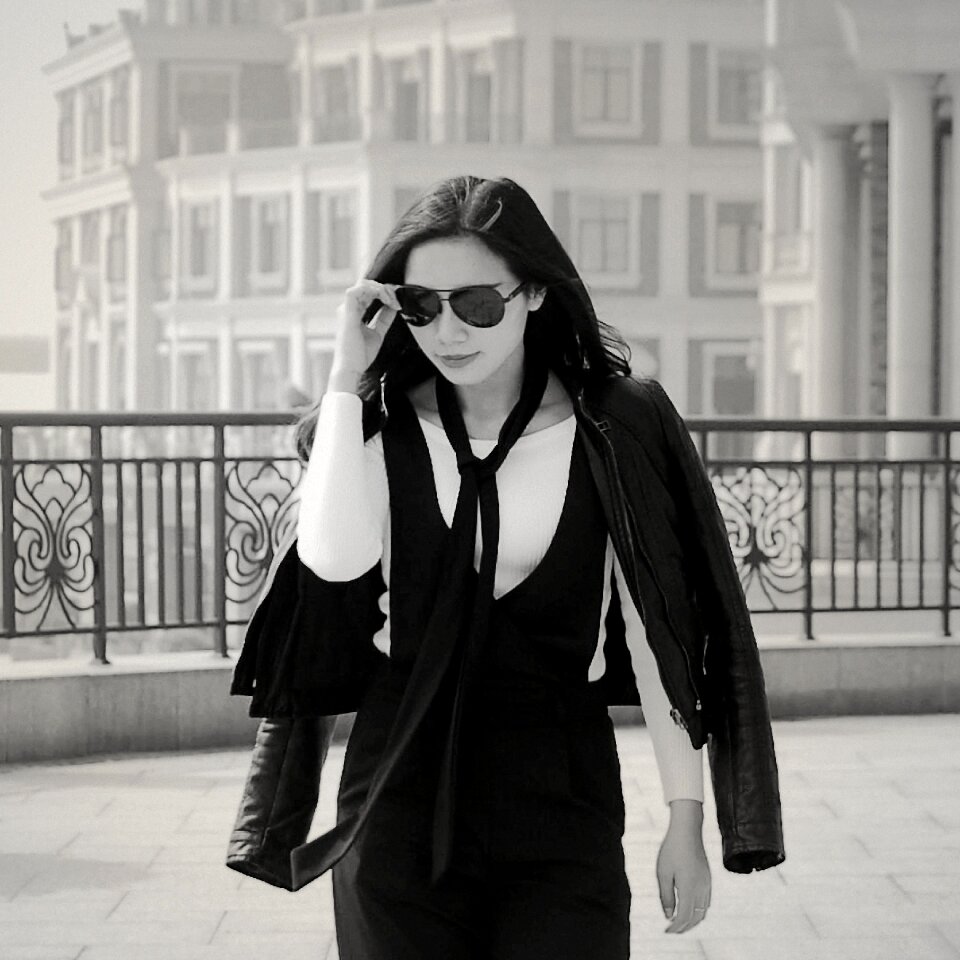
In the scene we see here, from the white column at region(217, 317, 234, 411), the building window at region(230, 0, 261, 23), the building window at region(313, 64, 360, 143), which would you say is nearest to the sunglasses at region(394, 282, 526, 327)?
the building window at region(313, 64, 360, 143)

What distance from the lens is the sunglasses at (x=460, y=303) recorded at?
280cm

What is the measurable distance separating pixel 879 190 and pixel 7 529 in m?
14.3

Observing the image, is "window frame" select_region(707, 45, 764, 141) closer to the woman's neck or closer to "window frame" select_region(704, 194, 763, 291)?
"window frame" select_region(704, 194, 763, 291)

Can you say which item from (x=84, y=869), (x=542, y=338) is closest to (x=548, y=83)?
(x=84, y=869)

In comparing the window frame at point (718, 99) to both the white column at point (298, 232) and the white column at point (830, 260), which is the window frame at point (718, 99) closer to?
the white column at point (298, 232)

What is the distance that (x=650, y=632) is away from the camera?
9.09 ft

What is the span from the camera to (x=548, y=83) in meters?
46.4

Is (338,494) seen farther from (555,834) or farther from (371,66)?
(371,66)

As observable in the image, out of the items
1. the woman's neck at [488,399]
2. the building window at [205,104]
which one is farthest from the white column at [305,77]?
the woman's neck at [488,399]

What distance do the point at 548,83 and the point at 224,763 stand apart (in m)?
39.3

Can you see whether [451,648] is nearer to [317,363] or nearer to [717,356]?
[717,356]

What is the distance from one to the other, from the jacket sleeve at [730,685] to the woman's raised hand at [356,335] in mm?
416

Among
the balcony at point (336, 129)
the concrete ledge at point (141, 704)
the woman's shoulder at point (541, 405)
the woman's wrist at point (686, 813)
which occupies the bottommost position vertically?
the concrete ledge at point (141, 704)

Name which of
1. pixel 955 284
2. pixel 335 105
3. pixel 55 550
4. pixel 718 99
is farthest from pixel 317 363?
pixel 55 550
